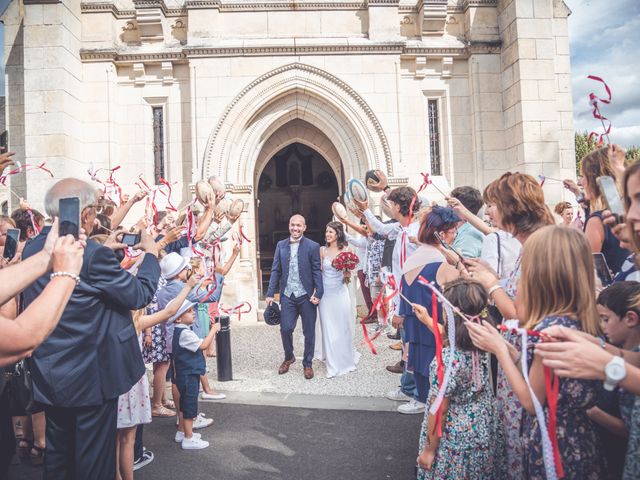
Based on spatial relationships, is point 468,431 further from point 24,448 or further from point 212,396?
point 24,448

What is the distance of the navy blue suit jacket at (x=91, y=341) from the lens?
229 cm

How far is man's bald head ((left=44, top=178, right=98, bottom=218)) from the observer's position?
2.31 m

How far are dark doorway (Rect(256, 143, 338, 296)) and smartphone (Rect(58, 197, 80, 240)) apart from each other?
15.3m

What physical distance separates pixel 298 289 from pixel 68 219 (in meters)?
4.51

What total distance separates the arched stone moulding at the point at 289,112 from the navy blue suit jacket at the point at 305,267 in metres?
3.83

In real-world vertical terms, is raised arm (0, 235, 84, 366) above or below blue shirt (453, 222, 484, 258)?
below

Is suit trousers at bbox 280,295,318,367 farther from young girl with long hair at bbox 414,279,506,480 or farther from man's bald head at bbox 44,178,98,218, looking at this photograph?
man's bald head at bbox 44,178,98,218

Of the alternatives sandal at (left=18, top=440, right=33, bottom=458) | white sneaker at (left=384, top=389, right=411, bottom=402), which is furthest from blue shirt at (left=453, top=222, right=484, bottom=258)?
sandal at (left=18, top=440, right=33, bottom=458)

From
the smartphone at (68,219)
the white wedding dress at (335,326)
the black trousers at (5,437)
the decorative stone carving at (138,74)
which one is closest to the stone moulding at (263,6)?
the decorative stone carving at (138,74)

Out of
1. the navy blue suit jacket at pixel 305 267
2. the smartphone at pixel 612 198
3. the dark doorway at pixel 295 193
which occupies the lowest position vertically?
the navy blue suit jacket at pixel 305 267

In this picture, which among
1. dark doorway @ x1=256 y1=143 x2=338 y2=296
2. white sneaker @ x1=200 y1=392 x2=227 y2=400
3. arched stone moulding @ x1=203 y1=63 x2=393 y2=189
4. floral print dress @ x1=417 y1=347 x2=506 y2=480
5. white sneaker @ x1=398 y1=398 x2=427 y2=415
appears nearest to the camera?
floral print dress @ x1=417 y1=347 x2=506 y2=480

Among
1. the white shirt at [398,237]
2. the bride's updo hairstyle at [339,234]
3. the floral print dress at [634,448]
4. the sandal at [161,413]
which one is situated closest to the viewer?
the floral print dress at [634,448]

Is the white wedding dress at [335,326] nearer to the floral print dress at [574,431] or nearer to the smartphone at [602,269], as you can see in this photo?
the smartphone at [602,269]

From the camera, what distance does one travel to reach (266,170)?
17422 millimetres
